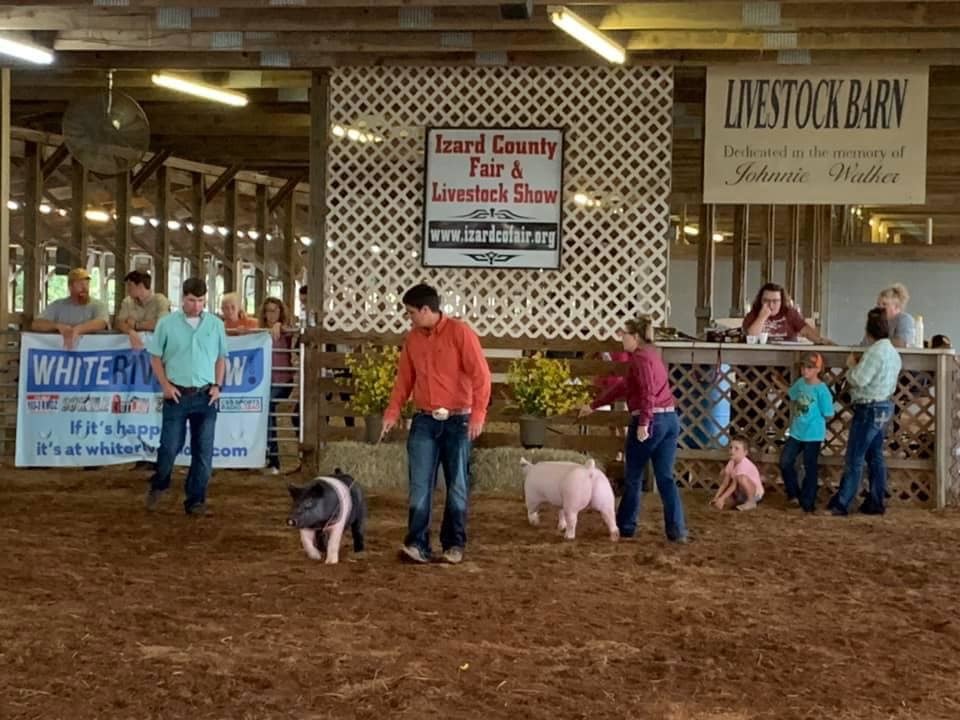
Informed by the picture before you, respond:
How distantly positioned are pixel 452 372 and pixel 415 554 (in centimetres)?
94

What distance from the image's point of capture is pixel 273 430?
35.9ft

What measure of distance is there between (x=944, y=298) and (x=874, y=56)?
1273 cm

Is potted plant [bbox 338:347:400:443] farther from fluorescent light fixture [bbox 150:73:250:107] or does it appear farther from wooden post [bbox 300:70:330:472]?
fluorescent light fixture [bbox 150:73:250:107]

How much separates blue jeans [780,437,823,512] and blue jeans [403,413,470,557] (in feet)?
10.4

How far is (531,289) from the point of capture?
10.6 metres

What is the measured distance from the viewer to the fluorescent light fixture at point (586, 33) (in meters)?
8.77

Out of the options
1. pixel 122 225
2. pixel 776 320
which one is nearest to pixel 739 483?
pixel 776 320

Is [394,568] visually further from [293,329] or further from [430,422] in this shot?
[293,329]

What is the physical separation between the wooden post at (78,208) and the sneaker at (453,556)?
10.5 metres

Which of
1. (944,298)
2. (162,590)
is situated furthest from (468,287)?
(944,298)

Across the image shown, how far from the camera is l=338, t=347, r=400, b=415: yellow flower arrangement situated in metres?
10.2

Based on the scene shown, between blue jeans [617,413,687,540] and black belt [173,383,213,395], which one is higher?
black belt [173,383,213,395]

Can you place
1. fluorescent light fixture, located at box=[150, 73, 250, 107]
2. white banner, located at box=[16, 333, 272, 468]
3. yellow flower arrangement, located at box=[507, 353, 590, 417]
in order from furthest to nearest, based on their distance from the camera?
fluorescent light fixture, located at box=[150, 73, 250, 107], white banner, located at box=[16, 333, 272, 468], yellow flower arrangement, located at box=[507, 353, 590, 417]

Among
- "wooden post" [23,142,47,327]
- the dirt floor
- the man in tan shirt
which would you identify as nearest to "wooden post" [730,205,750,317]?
"wooden post" [23,142,47,327]
